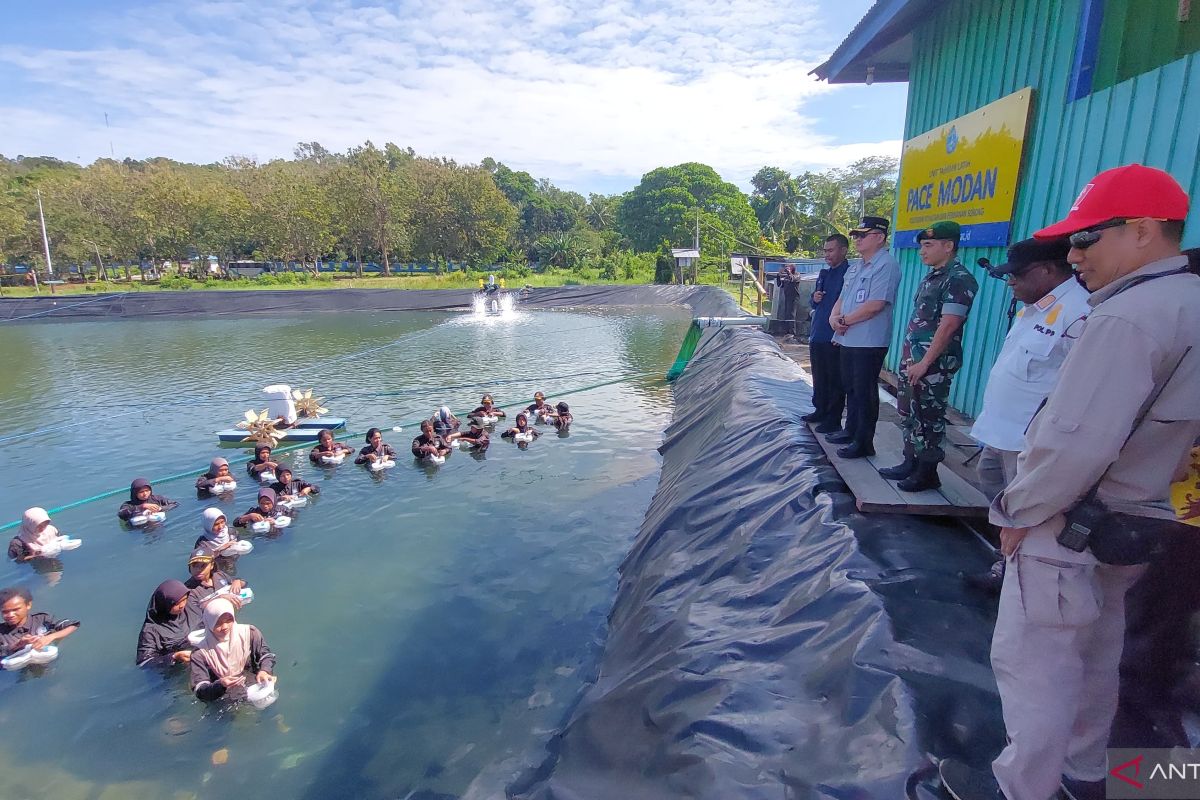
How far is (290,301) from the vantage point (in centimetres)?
2920

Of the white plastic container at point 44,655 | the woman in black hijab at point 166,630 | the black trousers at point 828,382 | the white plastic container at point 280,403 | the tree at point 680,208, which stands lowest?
the white plastic container at point 44,655

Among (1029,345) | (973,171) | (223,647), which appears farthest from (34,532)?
(973,171)

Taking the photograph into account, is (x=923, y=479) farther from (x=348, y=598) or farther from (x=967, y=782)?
(x=348, y=598)

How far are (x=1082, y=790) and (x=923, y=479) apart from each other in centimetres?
190

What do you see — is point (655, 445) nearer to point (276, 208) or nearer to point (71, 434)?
point (71, 434)

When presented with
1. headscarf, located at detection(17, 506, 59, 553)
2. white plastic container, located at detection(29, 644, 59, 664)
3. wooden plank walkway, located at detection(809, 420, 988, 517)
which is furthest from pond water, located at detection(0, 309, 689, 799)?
wooden plank walkway, located at detection(809, 420, 988, 517)

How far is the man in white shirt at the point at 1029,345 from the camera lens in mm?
2676

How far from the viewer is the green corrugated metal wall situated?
345cm

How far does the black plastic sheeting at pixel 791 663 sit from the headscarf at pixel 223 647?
2254mm

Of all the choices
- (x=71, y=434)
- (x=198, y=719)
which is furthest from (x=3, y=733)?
(x=71, y=434)

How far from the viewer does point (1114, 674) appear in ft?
5.75

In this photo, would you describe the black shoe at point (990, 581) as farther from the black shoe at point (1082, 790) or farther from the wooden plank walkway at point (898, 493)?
the black shoe at point (1082, 790)

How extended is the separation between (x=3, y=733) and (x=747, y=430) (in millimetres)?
5796

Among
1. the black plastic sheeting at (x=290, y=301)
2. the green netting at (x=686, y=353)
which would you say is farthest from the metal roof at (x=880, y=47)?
the black plastic sheeting at (x=290, y=301)
